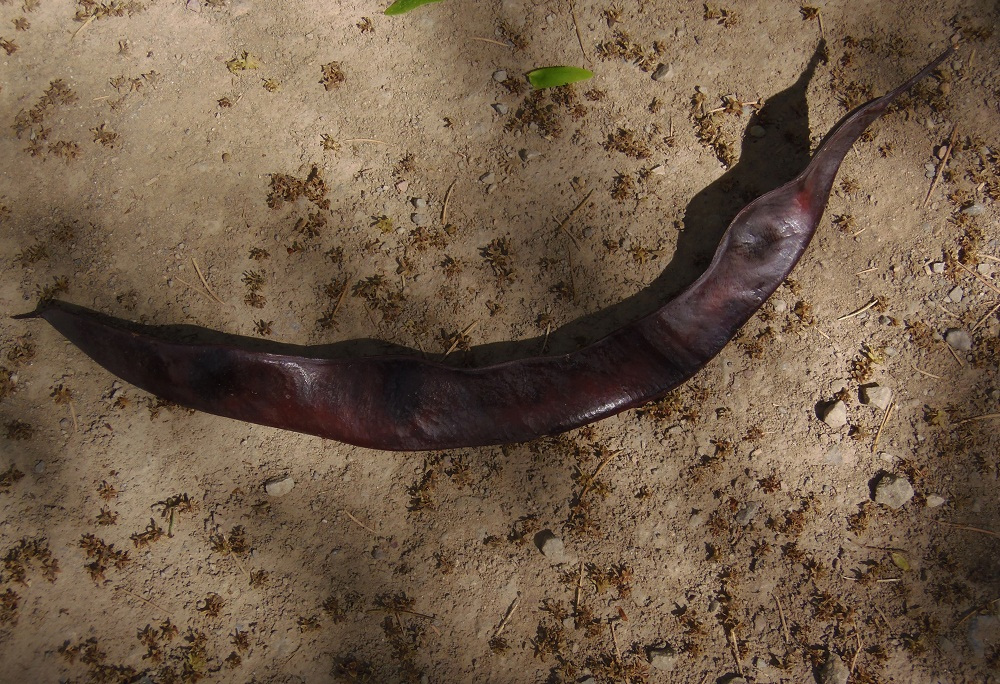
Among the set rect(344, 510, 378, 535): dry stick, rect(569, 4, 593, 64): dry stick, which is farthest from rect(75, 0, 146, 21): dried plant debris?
rect(344, 510, 378, 535): dry stick

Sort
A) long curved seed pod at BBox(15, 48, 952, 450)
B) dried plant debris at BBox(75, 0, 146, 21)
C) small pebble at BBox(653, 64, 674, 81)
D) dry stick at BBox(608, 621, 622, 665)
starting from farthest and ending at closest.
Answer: dried plant debris at BBox(75, 0, 146, 21) < small pebble at BBox(653, 64, 674, 81) < dry stick at BBox(608, 621, 622, 665) < long curved seed pod at BBox(15, 48, 952, 450)

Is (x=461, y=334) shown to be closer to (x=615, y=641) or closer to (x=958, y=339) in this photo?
(x=615, y=641)

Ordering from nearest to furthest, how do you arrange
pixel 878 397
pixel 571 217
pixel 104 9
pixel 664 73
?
1. pixel 878 397
2. pixel 571 217
3. pixel 664 73
4. pixel 104 9

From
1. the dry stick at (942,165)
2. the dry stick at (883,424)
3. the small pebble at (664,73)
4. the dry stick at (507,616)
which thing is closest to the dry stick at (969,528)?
the dry stick at (883,424)

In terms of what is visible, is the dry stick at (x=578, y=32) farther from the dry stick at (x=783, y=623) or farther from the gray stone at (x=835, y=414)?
the dry stick at (x=783, y=623)

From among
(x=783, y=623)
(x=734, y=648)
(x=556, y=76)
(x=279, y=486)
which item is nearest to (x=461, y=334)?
(x=279, y=486)

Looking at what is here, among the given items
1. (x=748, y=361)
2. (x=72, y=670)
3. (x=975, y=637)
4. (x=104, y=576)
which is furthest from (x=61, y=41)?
(x=975, y=637)

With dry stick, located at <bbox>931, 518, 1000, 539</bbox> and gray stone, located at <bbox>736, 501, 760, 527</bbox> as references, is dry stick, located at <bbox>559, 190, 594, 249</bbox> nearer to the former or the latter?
gray stone, located at <bbox>736, 501, 760, 527</bbox>
